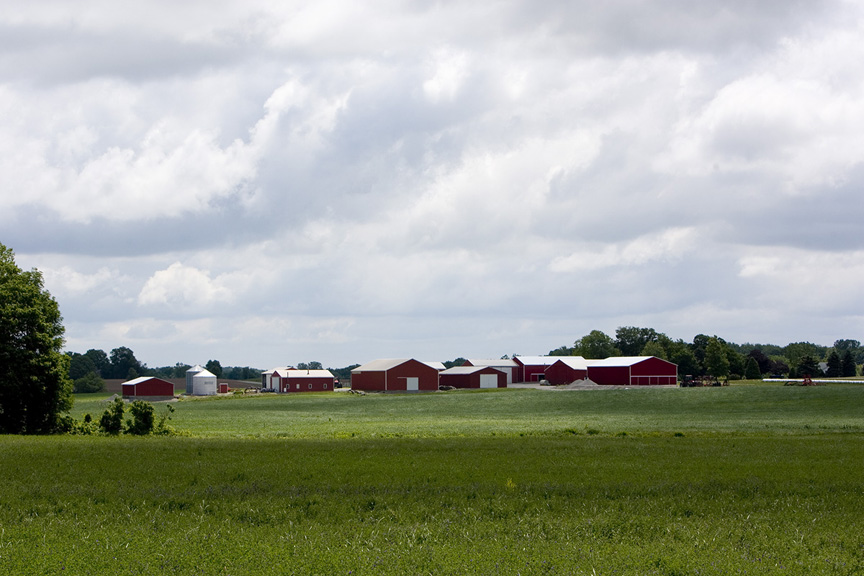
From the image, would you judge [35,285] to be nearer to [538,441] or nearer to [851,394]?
[538,441]

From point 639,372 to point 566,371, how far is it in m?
17.6

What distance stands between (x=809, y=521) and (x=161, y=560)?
11.3 m

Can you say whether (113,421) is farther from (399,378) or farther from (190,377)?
(190,377)

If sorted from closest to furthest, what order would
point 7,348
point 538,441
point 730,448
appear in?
point 730,448 < point 538,441 < point 7,348

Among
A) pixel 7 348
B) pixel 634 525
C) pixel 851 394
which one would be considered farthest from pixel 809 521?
pixel 851 394

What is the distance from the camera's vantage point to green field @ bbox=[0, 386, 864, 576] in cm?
1157

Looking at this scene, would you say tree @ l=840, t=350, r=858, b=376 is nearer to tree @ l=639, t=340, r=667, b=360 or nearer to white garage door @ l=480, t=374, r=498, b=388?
tree @ l=639, t=340, r=667, b=360

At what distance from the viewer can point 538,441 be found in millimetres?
29719

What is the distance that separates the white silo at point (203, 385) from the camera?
156250 millimetres

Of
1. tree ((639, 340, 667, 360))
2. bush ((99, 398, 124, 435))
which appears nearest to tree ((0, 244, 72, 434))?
bush ((99, 398, 124, 435))

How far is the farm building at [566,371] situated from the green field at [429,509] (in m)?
111

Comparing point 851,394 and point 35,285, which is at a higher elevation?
point 35,285

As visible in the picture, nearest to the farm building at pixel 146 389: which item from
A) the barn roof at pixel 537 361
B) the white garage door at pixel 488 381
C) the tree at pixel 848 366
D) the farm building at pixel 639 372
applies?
the white garage door at pixel 488 381

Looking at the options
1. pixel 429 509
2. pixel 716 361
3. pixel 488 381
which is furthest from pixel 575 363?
pixel 429 509
